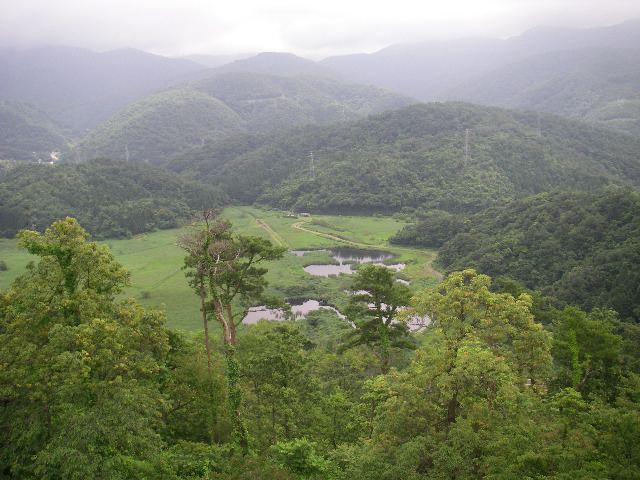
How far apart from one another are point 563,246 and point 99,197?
89598 millimetres

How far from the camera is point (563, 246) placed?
52188mm

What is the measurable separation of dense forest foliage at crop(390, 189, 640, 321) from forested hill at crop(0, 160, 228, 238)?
53.8 metres

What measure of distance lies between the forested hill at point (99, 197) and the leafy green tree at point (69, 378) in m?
73.2

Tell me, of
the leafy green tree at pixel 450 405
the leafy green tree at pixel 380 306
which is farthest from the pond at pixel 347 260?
the leafy green tree at pixel 450 405

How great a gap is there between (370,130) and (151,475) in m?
141

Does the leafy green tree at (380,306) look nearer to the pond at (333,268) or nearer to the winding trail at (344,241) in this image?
the pond at (333,268)

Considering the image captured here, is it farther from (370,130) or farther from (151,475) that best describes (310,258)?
(370,130)

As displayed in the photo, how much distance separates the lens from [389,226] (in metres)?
90.8

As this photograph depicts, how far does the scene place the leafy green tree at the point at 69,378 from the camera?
11.8 m

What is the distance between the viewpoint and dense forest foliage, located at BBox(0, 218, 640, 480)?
11.3 metres

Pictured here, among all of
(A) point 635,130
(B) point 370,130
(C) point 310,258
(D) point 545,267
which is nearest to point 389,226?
(C) point 310,258

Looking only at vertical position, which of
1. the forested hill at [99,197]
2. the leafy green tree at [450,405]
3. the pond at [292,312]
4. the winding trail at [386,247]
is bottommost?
the winding trail at [386,247]

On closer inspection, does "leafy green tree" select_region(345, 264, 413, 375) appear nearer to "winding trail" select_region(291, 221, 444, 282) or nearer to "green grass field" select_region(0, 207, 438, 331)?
"green grass field" select_region(0, 207, 438, 331)

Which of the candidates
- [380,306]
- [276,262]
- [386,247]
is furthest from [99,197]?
[380,306]
